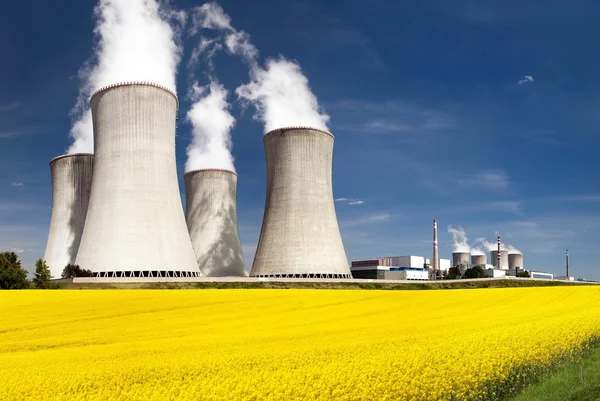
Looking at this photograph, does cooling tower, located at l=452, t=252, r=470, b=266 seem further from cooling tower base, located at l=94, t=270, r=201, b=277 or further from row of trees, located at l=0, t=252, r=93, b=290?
row of trees, located at l=0, t=252, r=93, b=290

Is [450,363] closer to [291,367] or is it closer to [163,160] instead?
[291,367]

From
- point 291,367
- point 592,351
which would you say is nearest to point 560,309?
point 592,351

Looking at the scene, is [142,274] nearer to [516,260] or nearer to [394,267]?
[394,267]

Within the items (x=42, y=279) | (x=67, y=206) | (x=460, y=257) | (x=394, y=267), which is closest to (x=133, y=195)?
(x=42, y=279)

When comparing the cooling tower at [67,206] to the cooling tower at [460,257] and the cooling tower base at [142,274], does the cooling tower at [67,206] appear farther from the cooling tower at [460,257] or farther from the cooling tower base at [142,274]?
the cooling tower at [460,257]

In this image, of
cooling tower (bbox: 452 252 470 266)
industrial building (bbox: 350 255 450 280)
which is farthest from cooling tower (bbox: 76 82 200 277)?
cooling tower (bbox: 452 252 470 266)

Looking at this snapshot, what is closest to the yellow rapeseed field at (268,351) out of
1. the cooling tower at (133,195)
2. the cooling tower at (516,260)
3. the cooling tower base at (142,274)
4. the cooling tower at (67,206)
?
the cooling tower at (133,195)

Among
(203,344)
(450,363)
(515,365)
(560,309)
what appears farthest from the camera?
(560,309)
